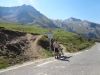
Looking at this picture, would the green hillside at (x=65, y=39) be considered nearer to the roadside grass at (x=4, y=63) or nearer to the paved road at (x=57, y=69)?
the paved road at (x=57, y=69)

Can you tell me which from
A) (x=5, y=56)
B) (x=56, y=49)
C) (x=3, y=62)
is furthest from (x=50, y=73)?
(x=56, y=49)

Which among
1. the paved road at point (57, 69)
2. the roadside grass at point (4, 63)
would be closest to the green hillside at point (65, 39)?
the paved road at point (57, 69)

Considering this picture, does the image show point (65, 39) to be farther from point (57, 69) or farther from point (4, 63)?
point (57, 69)

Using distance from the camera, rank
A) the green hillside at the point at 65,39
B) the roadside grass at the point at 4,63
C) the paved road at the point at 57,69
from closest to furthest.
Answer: the paved road at the point at 57,69
the roadside grass at the point at 4,63
the green hillside at the point at 65,39

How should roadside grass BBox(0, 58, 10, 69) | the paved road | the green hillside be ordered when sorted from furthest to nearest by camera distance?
1. the green hillside
2. roadside grass BBox(0, 58, 10, 69)
3. the paved road

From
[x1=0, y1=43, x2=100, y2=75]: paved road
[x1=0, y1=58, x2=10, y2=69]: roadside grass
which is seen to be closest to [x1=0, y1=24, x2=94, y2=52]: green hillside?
[x1=0, y1=43, x2=100, y2=75]: paved road

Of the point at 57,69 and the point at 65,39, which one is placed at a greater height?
the point at 65,39

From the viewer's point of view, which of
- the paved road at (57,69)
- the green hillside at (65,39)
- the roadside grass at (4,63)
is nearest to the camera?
the paved road at (57,69)

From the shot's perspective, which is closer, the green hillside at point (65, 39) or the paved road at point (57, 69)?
the paved road at point (57, 69)

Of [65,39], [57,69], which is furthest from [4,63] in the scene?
[65,39]

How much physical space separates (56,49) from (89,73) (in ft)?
36.1

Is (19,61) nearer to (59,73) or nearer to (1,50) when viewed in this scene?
(1,50)

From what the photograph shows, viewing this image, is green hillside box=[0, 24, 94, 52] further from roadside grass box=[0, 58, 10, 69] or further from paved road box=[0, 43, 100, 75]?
roadside grass box=[0, 58, 10, 69]

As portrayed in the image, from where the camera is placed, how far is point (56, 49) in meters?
22.8
